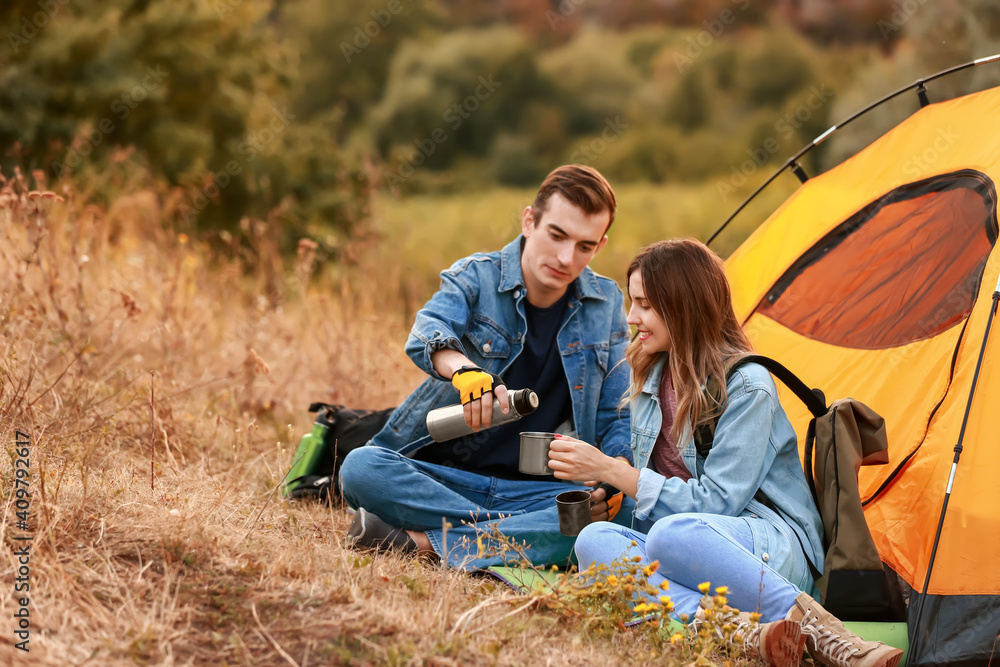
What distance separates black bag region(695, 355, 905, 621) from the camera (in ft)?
8.02

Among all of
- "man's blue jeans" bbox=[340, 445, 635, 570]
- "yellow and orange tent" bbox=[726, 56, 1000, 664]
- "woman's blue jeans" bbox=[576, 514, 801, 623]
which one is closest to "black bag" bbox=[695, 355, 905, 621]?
"yellow and orange tent" bbox=[726, 56, 1000, 664]

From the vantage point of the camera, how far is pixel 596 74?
42844 millimetres

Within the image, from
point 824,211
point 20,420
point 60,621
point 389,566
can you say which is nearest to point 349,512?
point 389,566

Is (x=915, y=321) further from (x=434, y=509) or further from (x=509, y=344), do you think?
(x=434, y=509)

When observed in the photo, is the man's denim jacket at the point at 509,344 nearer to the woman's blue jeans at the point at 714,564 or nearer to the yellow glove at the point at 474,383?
the yellow glove at the point at 474,383

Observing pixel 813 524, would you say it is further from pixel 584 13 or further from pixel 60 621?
pixel 584 13

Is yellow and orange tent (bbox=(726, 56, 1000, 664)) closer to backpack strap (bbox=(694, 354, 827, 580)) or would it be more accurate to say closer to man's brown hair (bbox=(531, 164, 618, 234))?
backpack strap (bbox=(694, 354, 827, 580))

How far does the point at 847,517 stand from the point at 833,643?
38 cm

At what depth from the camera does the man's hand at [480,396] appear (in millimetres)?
2709

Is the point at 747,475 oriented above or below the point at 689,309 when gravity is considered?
below

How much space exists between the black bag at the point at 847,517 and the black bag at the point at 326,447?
1.71 meters

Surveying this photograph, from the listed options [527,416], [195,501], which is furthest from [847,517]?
[195,501]

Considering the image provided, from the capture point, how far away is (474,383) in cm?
273

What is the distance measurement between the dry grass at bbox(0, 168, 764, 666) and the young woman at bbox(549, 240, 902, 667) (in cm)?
28
